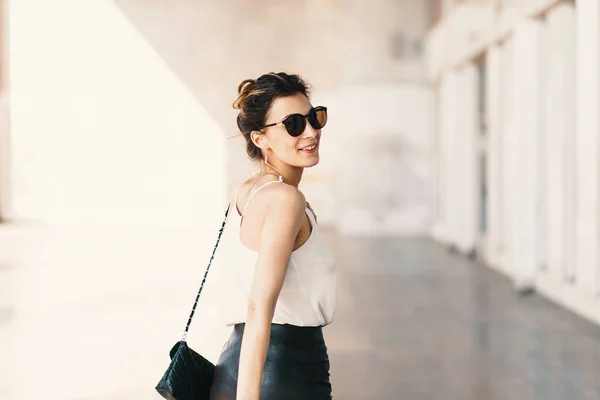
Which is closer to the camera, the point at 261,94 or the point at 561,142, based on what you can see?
the point at 261,94

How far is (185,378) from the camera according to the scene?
1.69 metres

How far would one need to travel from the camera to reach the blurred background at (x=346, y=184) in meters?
5.04

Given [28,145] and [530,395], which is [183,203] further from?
[530,395]

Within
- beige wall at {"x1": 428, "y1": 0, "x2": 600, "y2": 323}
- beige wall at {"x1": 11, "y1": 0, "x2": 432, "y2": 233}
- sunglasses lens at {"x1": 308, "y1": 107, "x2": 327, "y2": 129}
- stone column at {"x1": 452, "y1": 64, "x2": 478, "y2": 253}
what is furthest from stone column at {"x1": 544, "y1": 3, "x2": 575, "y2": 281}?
beige wall at {"x1": 11, "y1": 0, "x2": 432, "y2": 233}

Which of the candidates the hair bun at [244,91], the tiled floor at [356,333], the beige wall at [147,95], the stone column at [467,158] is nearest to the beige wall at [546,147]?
the tiled floor at [356,333]

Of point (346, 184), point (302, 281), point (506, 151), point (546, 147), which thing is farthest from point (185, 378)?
point (346, 184)

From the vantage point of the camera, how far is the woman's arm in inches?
58.8

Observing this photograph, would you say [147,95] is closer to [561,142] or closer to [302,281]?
[561,142]

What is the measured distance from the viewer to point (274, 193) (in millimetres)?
1543

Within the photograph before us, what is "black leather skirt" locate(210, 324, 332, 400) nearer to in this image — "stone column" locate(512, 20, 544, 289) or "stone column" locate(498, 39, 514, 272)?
"stone column" locate(512, 20, 544, 289)

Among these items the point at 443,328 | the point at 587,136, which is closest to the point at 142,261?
the point at 443,328

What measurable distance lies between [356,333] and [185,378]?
4.08 m

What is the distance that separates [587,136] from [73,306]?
459cm

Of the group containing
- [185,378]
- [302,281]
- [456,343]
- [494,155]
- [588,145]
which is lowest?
[456,343]
